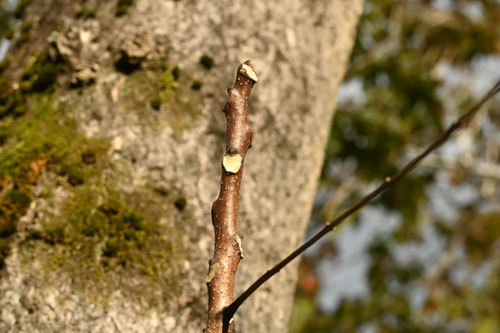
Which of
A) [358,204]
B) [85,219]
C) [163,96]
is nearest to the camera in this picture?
[358,204]

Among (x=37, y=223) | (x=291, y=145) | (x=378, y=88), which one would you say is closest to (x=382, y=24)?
(x=378, y=88)

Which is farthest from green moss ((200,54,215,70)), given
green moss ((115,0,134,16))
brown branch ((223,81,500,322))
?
brown branch ((223,81,500,322))

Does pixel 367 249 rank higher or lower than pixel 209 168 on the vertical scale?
higher

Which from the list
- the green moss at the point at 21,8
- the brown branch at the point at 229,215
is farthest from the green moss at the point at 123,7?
the brown branch at the point at 229,215

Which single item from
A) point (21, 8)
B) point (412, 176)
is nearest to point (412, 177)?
point (412, 176)

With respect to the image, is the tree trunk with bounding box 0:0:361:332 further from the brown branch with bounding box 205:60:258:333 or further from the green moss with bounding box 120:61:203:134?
the brown branch with bounding box 205:60:258:333

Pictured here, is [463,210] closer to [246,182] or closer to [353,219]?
[353,219]

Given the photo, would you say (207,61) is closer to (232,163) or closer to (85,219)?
(85,219)
